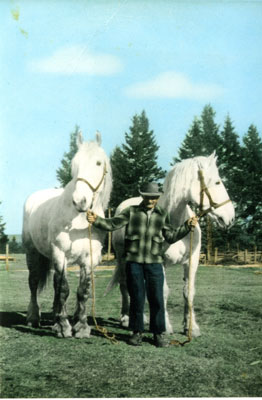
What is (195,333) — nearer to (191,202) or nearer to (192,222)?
(192,222)

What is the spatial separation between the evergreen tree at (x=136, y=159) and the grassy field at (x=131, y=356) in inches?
55.5

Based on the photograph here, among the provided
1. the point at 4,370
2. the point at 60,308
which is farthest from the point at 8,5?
the point at 4,370

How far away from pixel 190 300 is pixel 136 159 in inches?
83.2

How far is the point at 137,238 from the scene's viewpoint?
5512mm

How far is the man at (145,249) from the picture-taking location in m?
5.51

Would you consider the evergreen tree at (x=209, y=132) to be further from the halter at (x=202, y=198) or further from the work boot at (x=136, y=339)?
the work boot at (x=136, y=339)

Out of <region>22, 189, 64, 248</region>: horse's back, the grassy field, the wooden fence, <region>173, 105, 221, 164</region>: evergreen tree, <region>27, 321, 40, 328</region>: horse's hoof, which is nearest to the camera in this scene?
the grassy field

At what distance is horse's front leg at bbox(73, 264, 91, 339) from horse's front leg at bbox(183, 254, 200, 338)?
1330mm

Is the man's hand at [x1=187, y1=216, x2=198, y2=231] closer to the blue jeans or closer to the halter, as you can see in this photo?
the halter

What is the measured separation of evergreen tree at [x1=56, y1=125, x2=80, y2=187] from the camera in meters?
5.98

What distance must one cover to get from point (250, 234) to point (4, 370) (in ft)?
12.7

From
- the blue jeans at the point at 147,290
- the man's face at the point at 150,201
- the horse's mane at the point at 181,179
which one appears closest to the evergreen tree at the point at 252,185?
the horse's mane at the point at 181,179

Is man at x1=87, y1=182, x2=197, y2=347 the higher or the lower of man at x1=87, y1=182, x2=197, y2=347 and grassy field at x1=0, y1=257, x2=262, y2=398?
the higher

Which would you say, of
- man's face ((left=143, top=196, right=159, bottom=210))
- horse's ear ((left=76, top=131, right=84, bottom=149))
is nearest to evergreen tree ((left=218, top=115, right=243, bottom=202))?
man's face ((left=143, top=196, right=159, bottom=210))
